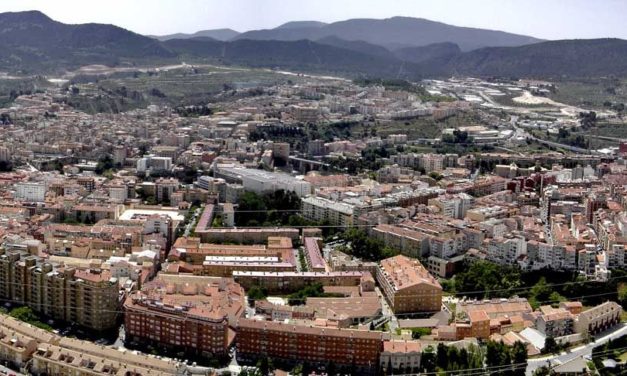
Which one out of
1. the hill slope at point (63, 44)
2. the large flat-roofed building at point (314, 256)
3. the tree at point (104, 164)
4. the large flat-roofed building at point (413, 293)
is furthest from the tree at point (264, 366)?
the hill slope at point (63, 44)

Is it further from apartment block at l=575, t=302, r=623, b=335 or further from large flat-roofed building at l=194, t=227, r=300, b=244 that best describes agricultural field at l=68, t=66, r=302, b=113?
apartment block at l=575, t=302, r=623, b=335

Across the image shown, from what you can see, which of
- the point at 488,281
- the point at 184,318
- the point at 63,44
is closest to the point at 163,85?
the point at 63,44

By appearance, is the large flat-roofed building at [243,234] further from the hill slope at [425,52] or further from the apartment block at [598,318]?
the hill slope at [425,52]

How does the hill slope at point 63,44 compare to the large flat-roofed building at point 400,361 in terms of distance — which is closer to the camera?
the large flat-roofed building at point 400,361

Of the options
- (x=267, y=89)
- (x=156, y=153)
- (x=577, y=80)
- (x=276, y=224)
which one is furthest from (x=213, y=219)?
(x=577, y=80)

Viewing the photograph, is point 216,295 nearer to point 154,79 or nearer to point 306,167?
point 306,167

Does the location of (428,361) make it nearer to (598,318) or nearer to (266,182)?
(598,318)
